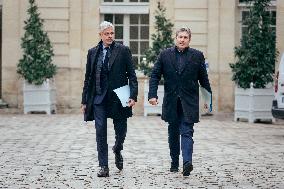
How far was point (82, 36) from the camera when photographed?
2308 centimetres

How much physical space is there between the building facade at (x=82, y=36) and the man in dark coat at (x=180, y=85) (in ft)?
43.7

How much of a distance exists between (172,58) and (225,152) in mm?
3111

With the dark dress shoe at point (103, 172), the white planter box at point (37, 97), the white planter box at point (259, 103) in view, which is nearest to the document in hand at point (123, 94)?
the dark dress shoe at point (103, 172)

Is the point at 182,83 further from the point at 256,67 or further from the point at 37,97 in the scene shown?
the point at 37,97

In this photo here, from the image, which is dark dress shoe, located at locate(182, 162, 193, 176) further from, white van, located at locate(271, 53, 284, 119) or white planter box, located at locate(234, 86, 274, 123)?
white planter box, located at locate(234, 86, 274, 123)

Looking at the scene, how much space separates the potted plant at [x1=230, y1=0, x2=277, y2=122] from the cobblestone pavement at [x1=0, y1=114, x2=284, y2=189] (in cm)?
103

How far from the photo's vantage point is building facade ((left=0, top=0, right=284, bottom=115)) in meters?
22.9

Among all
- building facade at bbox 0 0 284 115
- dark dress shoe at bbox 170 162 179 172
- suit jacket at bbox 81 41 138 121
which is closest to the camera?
suit jacket at bbox 81 41 138 121

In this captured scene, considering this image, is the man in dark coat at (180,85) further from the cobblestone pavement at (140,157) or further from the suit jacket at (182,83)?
the cobblestone pavement at (140,157)

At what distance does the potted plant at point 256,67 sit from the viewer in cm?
1919

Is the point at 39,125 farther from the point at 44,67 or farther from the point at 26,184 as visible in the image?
the point at 26,184

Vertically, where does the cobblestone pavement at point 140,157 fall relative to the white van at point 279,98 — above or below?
below

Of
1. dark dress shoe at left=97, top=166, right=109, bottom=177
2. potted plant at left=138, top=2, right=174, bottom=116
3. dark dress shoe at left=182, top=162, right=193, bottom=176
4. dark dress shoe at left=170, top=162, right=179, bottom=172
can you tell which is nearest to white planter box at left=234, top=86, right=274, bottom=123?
potted plant at left=138, top=2, right=174, bottom=116

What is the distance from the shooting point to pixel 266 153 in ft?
39.1
